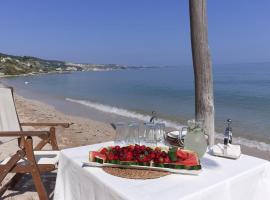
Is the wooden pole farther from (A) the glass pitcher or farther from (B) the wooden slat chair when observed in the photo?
(B) the wooden slat chair

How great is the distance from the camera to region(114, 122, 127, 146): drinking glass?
2.24 metres

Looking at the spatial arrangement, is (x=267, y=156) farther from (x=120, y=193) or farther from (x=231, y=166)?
(x=120, y=193)

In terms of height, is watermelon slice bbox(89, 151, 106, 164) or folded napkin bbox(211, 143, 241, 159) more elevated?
watermelon slice bbox(89, 151, 106, 164)

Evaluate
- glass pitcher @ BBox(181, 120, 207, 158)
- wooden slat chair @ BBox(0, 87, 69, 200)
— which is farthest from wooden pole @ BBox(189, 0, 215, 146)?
wooden slat chair @ BBox(0, 87, 69, 200)

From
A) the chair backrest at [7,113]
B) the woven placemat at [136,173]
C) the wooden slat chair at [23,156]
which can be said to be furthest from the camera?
the chair backrest at [7,113]

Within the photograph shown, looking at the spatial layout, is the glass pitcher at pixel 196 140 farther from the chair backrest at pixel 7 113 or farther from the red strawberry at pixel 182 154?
the chair backrest at pixel 7 113

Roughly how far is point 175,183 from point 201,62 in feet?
5.98

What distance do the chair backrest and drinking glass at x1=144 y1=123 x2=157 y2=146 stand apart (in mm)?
1855

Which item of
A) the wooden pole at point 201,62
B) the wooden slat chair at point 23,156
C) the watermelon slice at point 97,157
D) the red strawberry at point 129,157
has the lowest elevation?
the wooden slat chair at point 23,156

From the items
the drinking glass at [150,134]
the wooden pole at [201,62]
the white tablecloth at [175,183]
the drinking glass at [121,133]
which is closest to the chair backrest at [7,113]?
the white tablecloth at [175,183]

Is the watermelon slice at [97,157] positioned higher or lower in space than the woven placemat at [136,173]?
higher

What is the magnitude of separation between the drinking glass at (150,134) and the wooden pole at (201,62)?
3.16ft

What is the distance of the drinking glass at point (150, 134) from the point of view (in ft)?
7.38

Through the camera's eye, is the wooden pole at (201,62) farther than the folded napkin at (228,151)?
Yes
